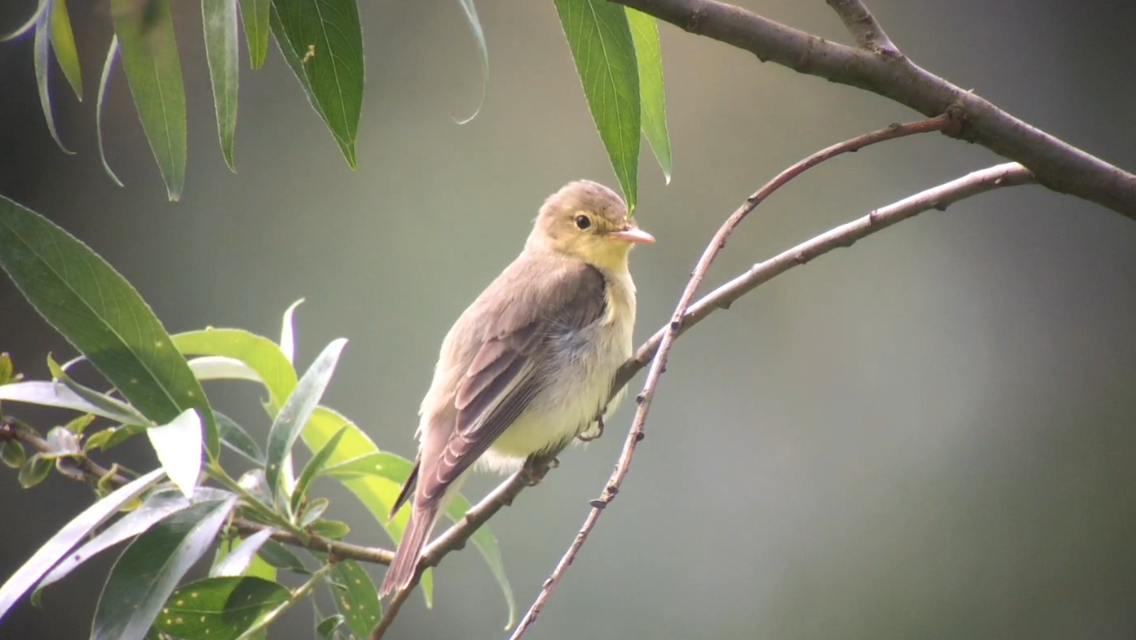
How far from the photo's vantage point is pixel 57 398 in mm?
1867

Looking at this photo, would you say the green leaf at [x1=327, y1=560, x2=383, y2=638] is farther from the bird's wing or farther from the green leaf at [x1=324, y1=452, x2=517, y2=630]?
the bird's wing

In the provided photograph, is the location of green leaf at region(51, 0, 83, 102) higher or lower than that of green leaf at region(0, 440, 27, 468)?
higher

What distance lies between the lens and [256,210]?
5.79 meters

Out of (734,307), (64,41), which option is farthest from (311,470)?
(734,307)

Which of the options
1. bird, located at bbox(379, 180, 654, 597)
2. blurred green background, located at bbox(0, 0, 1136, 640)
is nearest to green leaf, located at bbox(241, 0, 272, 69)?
bird, located at bbox(379, 180, 654, 597)

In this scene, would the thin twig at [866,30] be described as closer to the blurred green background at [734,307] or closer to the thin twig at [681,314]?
the thin twig at [681,314]

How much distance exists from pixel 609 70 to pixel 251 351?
1.04m

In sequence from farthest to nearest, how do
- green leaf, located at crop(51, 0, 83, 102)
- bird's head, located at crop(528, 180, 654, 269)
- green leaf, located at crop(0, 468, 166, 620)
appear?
bird's head, located at crop(528, 180, 654, 269), green leaf, located at crop(51, 0, 83, 102), green leaf, located at crop(0, 468, 166, 620)

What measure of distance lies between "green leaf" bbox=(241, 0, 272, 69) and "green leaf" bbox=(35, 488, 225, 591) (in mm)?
738

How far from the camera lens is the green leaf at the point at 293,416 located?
6.95 feet

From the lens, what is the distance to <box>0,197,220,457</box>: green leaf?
1738 mm

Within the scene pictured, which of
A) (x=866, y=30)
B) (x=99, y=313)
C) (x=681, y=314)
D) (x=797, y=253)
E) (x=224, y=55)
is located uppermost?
(x=866, y=30)

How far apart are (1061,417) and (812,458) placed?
1.30m

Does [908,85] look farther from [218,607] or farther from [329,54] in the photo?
[218,607]
